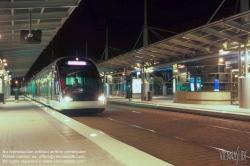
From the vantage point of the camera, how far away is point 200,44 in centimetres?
2138

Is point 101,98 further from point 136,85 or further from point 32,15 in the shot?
point 136,85

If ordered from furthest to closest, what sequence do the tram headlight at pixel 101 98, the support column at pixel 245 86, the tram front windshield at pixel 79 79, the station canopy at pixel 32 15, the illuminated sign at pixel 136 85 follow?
1. the illuminated sign at pixel 136 85
2. the support column at pixel 245 86
3. the tram headlight at pixel 101 98
4. the tram front windshield at pixel 79 79
5. the station canopy at pixel 32 15

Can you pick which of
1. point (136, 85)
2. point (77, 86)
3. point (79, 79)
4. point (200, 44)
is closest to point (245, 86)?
point (200, 44)

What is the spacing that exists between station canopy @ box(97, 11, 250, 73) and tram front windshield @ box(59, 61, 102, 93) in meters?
6.47

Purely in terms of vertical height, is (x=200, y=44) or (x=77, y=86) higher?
(x=200, y=44)

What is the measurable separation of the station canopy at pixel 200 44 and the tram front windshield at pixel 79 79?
6.47 m

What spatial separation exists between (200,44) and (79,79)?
9.53 meters

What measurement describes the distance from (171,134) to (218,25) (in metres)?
8.72

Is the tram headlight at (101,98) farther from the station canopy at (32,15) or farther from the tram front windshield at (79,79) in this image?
the station canopy at (32,15)

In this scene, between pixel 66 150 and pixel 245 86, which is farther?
pixel 245 86

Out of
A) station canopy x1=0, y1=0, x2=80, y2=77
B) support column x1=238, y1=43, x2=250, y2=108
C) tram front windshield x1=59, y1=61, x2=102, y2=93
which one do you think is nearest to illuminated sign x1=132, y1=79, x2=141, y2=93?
station canopy x1=0, y1=0, x2=80, y2=77

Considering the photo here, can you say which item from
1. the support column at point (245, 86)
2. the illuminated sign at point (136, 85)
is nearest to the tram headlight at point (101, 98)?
the support column at point (245, 86)

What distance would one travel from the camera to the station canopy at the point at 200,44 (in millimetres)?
16594

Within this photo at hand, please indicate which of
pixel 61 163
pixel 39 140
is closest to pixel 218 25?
pixel 39 140
